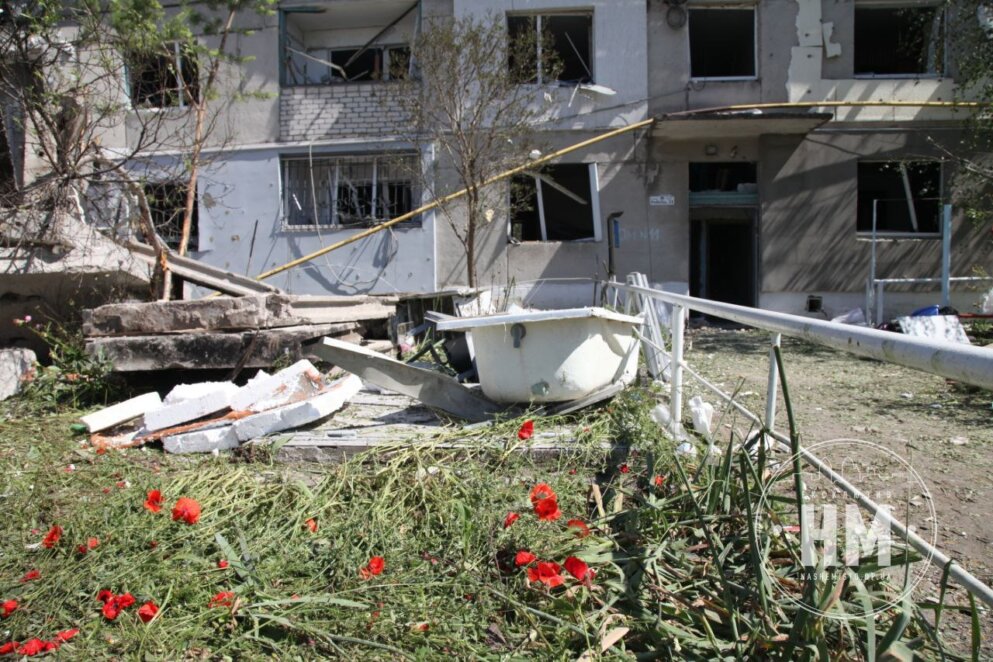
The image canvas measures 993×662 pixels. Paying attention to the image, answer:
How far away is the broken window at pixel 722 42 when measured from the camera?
1217 cm

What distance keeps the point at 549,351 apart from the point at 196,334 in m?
2.83

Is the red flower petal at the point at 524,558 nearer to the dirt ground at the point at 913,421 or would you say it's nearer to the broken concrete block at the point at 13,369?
the dirt ground at the point at 913,421

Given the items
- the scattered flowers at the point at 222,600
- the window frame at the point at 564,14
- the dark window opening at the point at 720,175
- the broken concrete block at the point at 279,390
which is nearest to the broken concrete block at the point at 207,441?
the broken concrete block at the point at 279,390

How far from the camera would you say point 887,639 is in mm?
1360

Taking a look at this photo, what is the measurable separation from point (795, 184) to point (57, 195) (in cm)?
1090

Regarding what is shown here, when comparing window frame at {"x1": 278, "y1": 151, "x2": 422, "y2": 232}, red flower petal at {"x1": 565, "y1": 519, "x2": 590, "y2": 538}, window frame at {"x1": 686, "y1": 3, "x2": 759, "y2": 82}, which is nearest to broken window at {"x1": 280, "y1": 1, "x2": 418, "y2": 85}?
window frame at {"x1": 278, "y1": 151, "x2": 422, "y2": 232}

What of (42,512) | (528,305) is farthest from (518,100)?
(42,512)

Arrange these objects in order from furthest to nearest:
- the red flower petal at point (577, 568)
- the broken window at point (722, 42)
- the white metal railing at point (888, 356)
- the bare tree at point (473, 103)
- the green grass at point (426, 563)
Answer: the broken window at point (722, 42), the bare tree at point (473, 103), the red flower petal at point (577, 568), the green grass at point (426, 563), the white metal railing at point (888, 356)

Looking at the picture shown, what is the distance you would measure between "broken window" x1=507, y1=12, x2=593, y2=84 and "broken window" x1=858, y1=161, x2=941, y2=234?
5.33m

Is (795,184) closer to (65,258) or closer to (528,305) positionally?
(528,305)

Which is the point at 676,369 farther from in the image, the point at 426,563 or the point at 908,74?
the point at 908,74

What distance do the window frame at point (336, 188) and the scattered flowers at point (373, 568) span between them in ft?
33.4

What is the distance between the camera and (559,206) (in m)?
12.4

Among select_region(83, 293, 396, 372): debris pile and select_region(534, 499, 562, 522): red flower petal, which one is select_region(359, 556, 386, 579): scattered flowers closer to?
select_region(534, 499, 562, 522): red flower petal
